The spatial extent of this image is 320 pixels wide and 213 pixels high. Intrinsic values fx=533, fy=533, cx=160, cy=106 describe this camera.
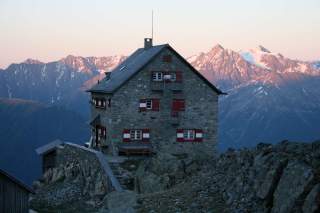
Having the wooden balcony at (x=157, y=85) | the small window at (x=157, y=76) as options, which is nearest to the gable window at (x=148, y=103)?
the wooden balcony at (x=157, y=85)

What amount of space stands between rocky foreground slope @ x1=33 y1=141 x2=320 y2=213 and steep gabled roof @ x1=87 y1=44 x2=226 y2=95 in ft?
46.3

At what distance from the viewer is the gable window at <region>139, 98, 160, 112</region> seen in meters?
46.1

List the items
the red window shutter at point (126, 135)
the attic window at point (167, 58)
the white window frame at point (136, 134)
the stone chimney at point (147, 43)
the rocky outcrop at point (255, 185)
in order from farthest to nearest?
the stone chimney at point (147, 43), the attic window at point (167, 58), the white window frame at point (136, 134), the red window shutter at point (126, 135), the rocky outcrop at point (255, 185)

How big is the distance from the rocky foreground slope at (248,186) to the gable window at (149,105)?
41.8ft

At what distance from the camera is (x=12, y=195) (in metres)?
30.2

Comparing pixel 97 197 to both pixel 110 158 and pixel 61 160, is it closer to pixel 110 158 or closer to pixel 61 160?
pixel 110 158

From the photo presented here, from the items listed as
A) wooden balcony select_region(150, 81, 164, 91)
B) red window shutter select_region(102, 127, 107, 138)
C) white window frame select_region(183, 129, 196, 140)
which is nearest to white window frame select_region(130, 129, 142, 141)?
red window shutter select_region(102, 127, 107, 138)

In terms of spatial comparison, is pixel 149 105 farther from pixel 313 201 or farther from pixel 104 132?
pixel 313 201

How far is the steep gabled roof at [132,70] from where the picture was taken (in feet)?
151

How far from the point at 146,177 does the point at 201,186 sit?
950 centimetres

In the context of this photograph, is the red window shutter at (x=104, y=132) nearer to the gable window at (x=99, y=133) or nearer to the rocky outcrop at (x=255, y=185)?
the gable window at (x=99, y=133)

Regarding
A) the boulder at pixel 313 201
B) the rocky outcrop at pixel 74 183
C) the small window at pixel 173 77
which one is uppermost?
the small window at pixel 173 77

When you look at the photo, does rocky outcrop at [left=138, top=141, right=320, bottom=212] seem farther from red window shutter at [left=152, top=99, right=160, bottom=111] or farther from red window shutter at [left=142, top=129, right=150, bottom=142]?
red window shutter at [left=152, top=99, right=160, bottom=111]

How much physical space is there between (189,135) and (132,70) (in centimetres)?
769
